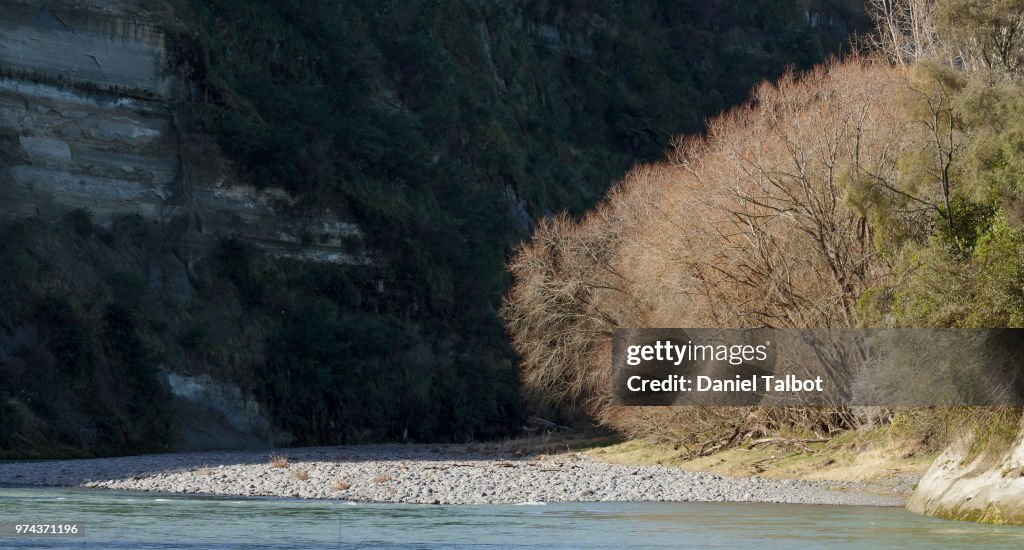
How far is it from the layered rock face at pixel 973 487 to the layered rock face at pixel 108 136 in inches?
1400

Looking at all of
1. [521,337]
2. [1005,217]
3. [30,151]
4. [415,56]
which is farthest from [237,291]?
[1005,217]

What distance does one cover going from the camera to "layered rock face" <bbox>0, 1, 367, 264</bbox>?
49.7 meters

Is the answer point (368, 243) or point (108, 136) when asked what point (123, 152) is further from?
point (368, 243)

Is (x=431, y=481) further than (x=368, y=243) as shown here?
No

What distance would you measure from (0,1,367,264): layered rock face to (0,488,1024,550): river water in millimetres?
23947

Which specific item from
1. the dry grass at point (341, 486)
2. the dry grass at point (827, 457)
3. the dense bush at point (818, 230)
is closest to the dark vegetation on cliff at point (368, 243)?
the dense bush at point (818, 230)

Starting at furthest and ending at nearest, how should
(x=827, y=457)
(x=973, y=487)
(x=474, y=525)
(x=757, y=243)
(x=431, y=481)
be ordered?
(x=757, y=243)
(x=827, y=457)
(x=431, y=481)
(x=973, y=487)
(x=474, y=525)

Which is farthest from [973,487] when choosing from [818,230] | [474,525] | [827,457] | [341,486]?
[341,486]

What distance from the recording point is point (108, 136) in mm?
51969

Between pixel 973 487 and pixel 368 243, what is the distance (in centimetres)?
4098

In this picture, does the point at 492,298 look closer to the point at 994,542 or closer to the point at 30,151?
the point at 30,151

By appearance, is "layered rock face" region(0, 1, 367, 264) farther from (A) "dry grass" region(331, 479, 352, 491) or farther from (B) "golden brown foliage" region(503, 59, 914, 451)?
(A) "dry grass" region(331, 479, 352, 491)

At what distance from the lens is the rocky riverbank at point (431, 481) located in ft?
95.7

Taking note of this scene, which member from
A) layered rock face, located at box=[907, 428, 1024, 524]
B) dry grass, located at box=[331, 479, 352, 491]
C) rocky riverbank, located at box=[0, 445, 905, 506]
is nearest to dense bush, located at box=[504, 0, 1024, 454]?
layered rock face, located at box=[907, 428, 1024, 524]
